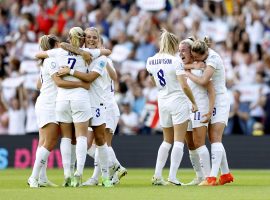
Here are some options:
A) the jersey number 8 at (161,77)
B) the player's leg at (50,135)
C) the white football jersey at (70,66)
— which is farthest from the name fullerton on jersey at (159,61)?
the player's leg at (50,135)

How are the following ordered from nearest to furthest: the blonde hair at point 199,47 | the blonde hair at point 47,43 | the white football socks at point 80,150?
the white football socks at point 80,150, the blonde hair at point 47,43, the blonde hair at point 199,47

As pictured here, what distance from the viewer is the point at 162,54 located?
1688 cm

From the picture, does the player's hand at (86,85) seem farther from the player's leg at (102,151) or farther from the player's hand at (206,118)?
the player's hand at (206,118)

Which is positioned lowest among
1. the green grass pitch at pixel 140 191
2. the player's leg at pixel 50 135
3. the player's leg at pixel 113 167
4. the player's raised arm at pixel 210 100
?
the green grass pitch at pixel 140 191

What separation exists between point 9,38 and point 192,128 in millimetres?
12451

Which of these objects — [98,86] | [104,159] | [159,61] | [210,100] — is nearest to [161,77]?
[159,61]

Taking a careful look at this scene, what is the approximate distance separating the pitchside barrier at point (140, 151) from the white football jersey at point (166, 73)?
7851 millimetres

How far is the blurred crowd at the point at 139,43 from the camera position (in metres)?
25.3

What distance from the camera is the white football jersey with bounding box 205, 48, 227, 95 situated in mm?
17000

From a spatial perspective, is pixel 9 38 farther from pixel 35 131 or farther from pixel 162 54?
pixel 162 54

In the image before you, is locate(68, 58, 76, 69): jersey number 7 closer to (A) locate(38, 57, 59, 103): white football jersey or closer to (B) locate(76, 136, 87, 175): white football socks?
(A) locate(38, 57, 59, 103): white football jersey

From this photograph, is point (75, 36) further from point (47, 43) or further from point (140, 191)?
point (140, 191)

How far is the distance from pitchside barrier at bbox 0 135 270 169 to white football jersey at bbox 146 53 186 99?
7851 millimetres

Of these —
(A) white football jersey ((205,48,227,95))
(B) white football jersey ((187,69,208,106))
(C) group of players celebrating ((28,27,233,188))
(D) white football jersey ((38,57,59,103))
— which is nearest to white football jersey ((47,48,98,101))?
(C) group of players celebrating ((28,27,233,188))
